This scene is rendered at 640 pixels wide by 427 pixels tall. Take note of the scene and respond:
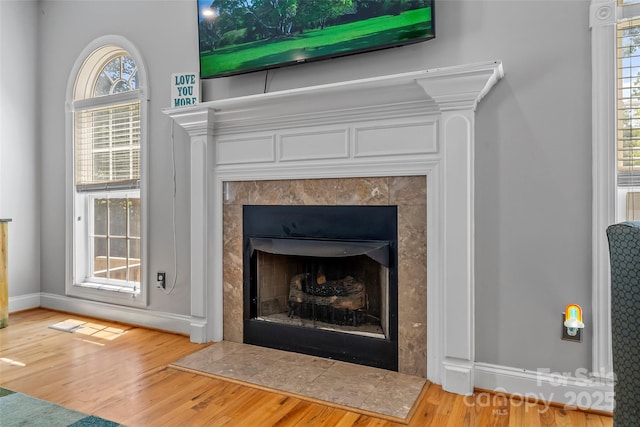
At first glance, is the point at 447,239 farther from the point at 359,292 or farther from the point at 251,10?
the point at 251,10

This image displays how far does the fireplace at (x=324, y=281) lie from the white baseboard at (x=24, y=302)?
233 centimetres

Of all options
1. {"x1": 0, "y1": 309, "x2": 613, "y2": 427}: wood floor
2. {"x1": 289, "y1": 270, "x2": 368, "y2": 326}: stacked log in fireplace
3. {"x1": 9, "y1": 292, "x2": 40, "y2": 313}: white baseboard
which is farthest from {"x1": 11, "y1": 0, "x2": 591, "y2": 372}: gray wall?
{"x1": 9, "y1": 292, "x2": 40, "y2": 313}: white baseboard

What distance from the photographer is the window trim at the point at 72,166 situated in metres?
3.00

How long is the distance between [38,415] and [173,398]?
56 cm

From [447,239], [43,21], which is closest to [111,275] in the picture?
[43,21]

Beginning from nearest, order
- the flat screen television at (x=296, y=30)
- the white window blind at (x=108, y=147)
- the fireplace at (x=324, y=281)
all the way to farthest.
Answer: the flat screen television at (x=296, y=30), the fireplace at (x=324, y=281), the white window blind at (x=108, y=147)

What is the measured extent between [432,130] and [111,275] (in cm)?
287

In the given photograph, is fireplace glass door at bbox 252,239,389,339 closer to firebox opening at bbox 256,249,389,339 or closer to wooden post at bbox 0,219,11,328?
firebox opening at bbox 256,249,389,339

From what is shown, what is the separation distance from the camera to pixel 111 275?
337 centimetres

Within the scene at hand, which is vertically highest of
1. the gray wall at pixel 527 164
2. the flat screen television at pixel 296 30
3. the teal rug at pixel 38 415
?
the flat screen television at pixel 296 30

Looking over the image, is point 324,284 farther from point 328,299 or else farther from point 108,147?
point 108,147

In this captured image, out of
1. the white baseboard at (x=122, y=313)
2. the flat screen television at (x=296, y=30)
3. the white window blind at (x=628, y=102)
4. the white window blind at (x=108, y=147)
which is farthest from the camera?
the white window blind at (x=108, y=147)

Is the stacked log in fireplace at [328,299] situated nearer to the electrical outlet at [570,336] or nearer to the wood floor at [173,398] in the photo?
the wood floor at [173,398]

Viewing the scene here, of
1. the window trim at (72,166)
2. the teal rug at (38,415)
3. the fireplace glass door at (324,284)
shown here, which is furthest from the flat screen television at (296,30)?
the teal rug at (38,415)
